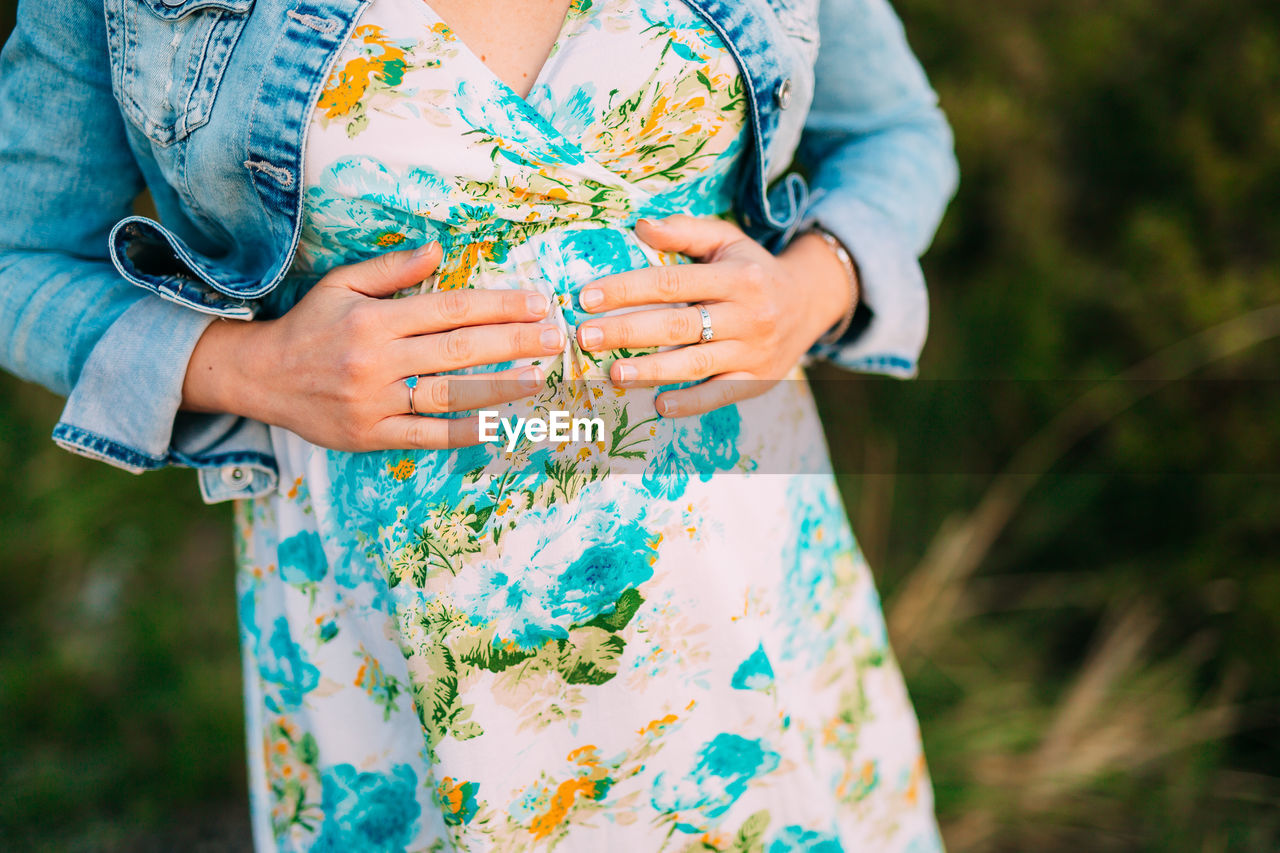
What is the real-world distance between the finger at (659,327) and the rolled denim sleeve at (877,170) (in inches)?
Answer: 11.1

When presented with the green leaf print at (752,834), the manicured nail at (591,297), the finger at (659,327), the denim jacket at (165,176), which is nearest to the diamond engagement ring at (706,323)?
the finger at (659,327)

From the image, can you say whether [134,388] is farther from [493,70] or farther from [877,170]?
[877,170]

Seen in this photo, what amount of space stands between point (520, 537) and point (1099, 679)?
1.97 m

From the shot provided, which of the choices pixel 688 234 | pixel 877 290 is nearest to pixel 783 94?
pixel 688 234

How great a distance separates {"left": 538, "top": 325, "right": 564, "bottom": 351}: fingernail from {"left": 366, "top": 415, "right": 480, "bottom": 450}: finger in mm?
102

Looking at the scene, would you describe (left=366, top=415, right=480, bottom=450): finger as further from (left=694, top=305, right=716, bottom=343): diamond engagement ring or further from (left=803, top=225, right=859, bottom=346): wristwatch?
(left=803, top=225, right=859, bottom=346): wristwatch

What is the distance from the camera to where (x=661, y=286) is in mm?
831

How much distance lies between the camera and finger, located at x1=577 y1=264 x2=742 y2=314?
81cm

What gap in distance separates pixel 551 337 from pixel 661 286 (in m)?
0.13

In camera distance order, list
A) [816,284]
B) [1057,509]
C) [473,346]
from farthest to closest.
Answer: [1057,509] → [816,284] → [473,346]

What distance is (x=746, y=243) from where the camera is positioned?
37.0 inches

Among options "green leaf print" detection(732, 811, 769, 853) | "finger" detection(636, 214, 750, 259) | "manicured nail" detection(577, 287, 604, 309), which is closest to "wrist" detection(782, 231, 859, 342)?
"finger" detection(636, 214, 750, 259)

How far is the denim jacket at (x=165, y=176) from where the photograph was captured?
770mm

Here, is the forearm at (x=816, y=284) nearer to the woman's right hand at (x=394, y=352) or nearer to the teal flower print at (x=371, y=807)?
Result: the woman's right hand at (x=394, y=352)
